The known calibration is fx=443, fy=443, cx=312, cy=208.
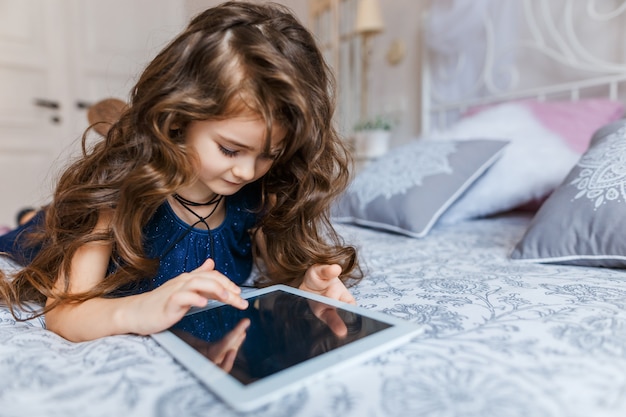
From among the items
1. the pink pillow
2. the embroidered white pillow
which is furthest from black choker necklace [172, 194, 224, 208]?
the pink pillow

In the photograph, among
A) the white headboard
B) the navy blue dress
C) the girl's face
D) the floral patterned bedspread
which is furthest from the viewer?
the white headboard

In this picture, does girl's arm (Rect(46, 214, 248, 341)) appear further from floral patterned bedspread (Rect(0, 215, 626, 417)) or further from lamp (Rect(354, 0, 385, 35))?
lamp (Rect(354, 0, 385, 35))

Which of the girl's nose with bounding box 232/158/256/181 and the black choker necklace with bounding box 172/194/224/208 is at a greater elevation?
the girl's nose with bounding box 232/158/256/181

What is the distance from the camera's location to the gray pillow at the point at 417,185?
1217 millimetres

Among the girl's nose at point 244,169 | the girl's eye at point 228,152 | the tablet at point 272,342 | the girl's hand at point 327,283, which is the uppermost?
the girl's eye at point 228,152

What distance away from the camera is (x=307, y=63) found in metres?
0.69

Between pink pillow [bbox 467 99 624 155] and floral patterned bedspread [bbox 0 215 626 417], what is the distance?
77 centimetres

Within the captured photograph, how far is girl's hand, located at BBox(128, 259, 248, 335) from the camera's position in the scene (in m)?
0.51

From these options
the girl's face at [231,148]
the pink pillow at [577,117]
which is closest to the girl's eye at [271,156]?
the girl's face at [231,148]

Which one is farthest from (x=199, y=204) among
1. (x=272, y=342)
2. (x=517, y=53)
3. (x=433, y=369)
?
(x=517, y=53)

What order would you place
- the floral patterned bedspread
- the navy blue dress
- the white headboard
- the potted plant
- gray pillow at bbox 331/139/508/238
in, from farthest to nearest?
the potted plant → the white headboard → gray pillow at bbox 331/139/508/238 → the navy blue dress → the floral patterned bedspread

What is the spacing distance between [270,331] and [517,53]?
176 centimetres

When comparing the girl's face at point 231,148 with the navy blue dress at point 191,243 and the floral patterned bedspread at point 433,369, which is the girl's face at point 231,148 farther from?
the floral patterned bedspread at point 433,369

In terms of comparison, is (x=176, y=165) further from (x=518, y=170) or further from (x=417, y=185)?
(x=518, y=170)
